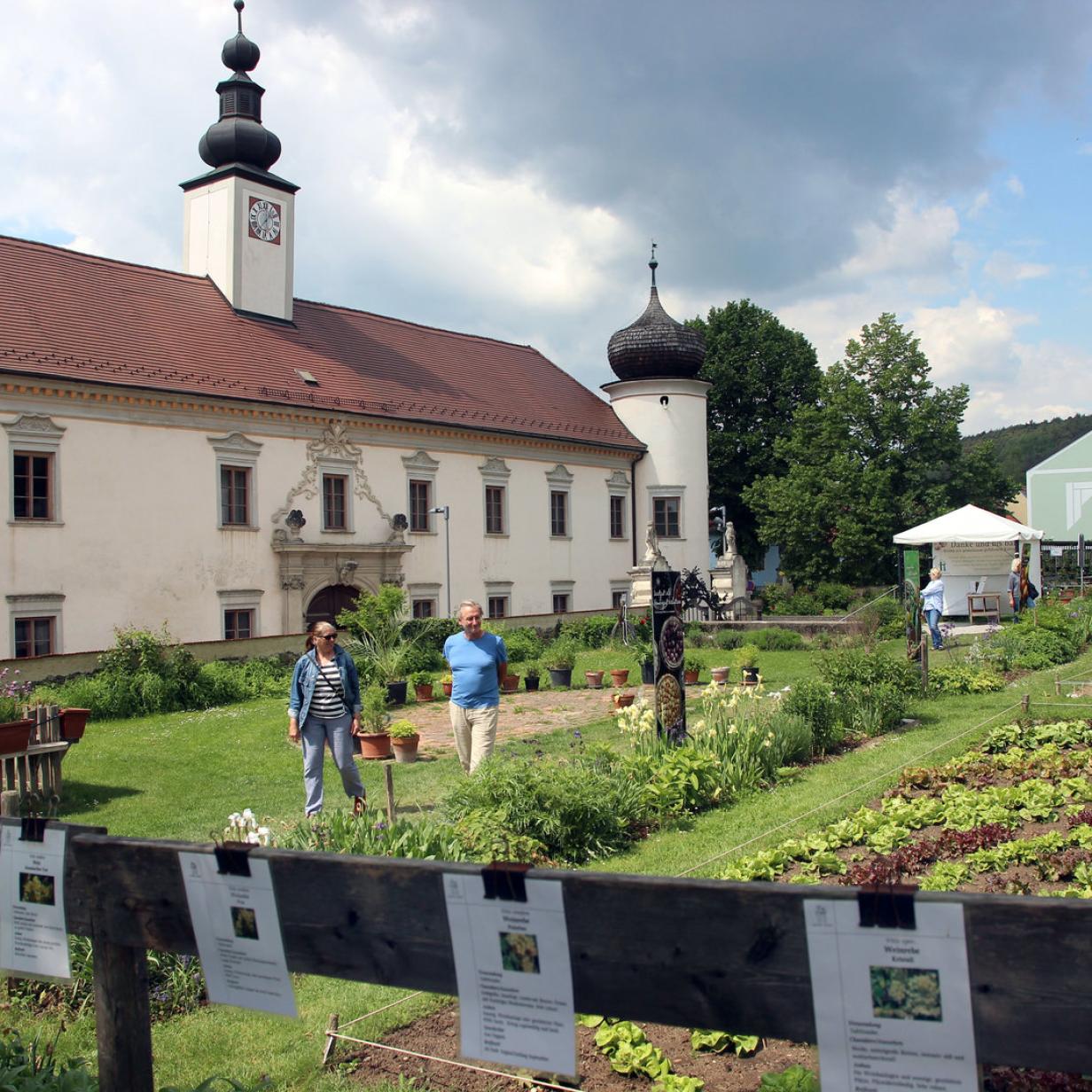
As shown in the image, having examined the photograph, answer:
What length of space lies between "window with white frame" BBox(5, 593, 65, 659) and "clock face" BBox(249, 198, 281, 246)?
460 inches

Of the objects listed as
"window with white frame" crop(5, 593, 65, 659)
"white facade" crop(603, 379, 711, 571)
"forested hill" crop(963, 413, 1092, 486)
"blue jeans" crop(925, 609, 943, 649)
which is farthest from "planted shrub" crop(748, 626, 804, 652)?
"forested hill" crop(963, 413, 1092, 486)

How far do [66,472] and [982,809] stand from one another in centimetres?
1873

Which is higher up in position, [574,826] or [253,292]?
[253,292]

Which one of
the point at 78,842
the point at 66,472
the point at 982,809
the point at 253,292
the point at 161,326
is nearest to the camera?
the point at 78,842

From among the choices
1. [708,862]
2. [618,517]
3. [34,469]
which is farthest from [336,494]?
[708,862]

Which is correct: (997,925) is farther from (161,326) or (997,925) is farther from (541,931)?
(161,326)

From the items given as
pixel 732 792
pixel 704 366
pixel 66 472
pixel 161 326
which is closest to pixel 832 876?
pixel 732 792

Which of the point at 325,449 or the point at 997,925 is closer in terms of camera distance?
the point at 997,925

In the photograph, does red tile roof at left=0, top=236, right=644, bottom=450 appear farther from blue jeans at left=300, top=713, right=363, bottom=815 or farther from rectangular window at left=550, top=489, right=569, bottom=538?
blue jeans at left=300, top=713, right=363, bottom=815

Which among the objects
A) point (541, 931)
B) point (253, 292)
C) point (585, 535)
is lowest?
point (541, 931)

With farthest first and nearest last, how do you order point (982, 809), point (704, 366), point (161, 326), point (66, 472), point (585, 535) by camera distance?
point (704, 366) < point (585, 535) < point (161, 326) < point (66, 472) < point (982, 809)

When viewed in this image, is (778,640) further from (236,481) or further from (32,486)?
(32,486)

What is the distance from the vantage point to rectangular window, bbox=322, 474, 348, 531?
85.7ft

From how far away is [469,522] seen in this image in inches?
1168
